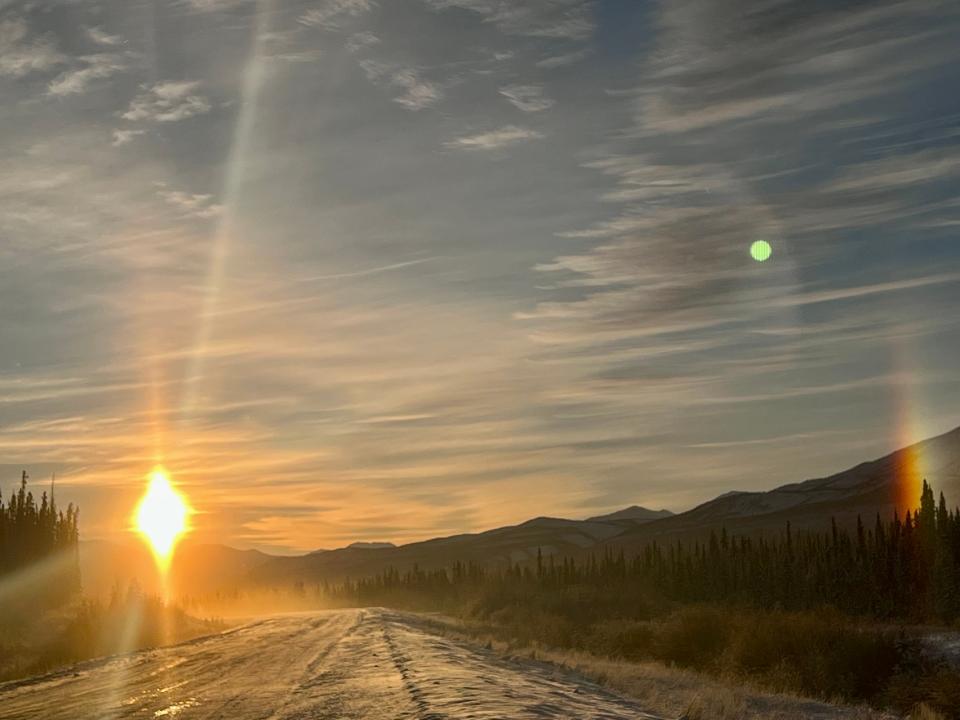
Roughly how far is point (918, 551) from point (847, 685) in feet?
203

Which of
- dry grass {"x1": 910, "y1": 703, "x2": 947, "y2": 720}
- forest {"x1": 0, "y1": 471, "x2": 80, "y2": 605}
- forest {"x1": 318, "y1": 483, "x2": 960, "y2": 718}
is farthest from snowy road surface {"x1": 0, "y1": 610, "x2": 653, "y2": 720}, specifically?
forest {"x1": 0, "y1": 471, "x2": 80, "y2": 605}

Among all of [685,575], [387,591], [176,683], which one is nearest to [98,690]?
[176,683]

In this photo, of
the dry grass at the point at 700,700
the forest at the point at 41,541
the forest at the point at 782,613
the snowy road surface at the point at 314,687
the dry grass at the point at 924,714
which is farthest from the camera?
the forest at the point at 41,541

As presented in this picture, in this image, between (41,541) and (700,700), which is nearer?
(700,700)

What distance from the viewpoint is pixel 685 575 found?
126562mm

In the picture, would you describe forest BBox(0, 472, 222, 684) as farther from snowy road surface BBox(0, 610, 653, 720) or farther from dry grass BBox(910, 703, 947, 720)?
dry grass BBox(910, 703, 947, 720)

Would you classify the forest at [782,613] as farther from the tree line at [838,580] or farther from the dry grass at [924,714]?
the dry grass at [924,714]

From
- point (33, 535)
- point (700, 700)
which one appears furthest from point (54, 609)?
point (700, 700)

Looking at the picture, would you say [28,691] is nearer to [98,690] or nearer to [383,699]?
[98,690]

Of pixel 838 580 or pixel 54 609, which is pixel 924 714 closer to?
pixel 54 609

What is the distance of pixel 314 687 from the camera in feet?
78.8

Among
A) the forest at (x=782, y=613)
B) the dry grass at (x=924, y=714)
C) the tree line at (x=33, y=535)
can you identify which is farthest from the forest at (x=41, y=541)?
the dry grass at (x=924, y=714)

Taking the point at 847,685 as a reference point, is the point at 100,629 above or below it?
above

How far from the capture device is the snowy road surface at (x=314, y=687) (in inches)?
769
